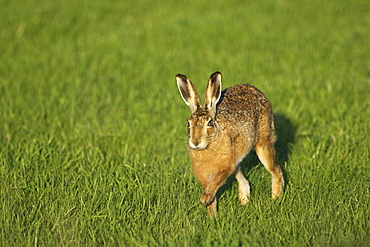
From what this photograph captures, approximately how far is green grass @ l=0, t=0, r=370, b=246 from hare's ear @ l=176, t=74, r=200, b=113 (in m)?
0.81

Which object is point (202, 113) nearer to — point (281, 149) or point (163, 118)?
point (281, 149)

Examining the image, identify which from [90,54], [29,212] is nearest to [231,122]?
[29,212]

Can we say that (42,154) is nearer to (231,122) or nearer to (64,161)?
(64,161)

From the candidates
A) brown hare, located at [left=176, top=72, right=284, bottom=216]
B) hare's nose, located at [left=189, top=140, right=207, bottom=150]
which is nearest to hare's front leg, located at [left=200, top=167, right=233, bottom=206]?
brown hare, located at [left=176, top=72, right=284, bottom=216]

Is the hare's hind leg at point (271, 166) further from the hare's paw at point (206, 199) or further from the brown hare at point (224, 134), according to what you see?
the hare's paw at point (206, 199)

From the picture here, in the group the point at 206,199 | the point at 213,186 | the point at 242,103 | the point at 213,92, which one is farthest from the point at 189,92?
the point at 206,199

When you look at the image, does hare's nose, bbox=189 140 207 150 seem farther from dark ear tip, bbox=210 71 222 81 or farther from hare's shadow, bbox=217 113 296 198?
hare's shadow, bbox=217 113 296 198

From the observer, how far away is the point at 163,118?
725cm

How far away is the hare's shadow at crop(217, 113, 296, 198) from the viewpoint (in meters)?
5.49

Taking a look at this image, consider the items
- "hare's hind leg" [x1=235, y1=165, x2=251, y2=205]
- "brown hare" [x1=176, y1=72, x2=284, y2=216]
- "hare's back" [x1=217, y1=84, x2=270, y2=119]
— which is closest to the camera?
"brown hare" [x1=176, y1=72, x2=284, y2=216]

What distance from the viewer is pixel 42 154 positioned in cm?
570

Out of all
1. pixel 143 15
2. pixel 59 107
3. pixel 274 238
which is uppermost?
pixel 143 15

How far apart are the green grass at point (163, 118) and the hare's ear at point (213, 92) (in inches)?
32.5

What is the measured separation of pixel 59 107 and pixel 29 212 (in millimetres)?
3247
